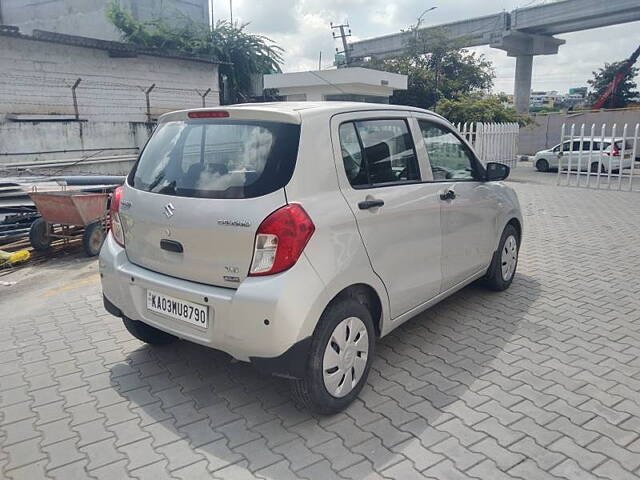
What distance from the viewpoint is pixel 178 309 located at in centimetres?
292

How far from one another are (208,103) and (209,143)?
18059mm

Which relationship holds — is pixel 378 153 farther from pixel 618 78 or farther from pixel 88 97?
pixel 618 78

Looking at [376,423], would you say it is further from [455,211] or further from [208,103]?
[208,103]

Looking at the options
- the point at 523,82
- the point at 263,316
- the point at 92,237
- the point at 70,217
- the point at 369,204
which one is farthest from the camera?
the point at 523,82

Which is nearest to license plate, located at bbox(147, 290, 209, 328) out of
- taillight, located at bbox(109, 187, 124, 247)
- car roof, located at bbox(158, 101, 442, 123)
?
taillight, located at bbox(109, 187, 124, 247)

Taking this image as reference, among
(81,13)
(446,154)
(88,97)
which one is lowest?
(446,154)

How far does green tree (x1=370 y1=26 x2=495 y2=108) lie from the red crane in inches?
480

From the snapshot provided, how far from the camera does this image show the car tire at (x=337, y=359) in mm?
2807

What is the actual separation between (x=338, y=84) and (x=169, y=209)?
55.6 feet

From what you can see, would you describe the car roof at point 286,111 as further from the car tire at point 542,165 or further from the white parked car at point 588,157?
the car tire at point 542,165

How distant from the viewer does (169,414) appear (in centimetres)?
303

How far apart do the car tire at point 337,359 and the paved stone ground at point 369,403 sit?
0.13 m

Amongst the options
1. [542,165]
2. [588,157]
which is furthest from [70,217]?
[542,165]

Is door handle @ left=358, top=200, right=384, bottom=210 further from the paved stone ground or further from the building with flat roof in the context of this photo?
the building with flat roof
